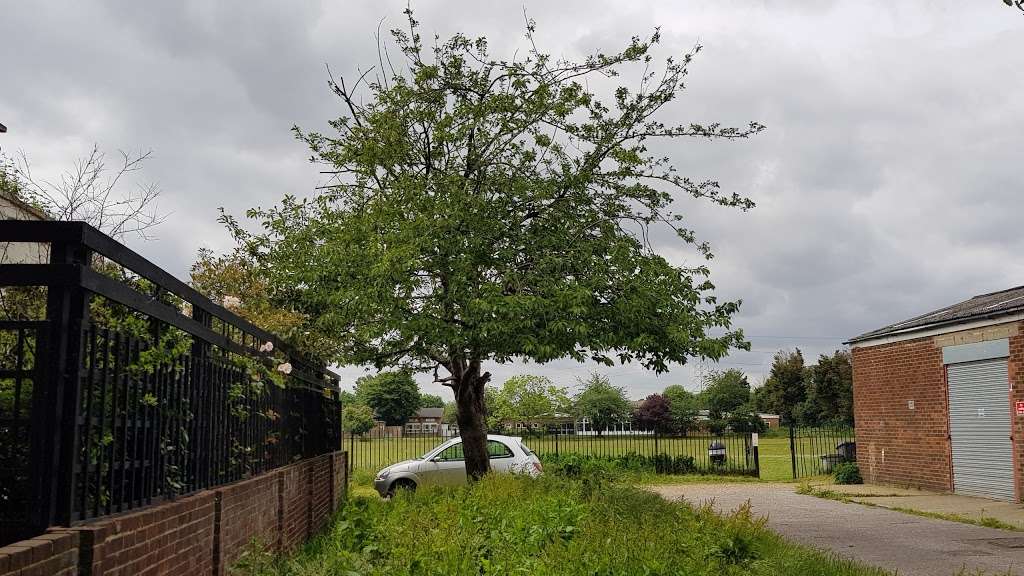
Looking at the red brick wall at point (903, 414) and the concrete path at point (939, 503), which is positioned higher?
the red brick wall at point (903, 414)

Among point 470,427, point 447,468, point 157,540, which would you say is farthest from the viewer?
point 447,468

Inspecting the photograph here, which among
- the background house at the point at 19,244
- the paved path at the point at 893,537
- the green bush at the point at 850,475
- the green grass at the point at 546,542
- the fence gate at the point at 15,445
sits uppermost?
the background house at the point at 19,244

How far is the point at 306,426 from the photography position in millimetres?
11906

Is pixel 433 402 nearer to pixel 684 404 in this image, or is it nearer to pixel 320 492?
pixel 684 404

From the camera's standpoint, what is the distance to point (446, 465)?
19234 millimetres

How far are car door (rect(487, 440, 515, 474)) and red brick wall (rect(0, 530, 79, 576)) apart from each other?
1510 cm

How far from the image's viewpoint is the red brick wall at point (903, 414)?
64.0 ft

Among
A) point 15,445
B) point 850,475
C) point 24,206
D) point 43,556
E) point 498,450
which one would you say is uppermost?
point 24,206

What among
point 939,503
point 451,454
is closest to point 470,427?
point 451,454

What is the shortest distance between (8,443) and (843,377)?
2468 inches

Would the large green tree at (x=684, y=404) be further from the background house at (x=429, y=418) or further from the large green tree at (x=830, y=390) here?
the background house at (x=429, y=418)

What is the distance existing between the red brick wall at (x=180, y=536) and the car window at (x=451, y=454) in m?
8.77

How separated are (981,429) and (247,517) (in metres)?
15.7

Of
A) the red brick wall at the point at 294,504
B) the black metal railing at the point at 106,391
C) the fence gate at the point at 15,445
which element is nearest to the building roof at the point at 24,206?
the black metal railing at the point at 106,391
